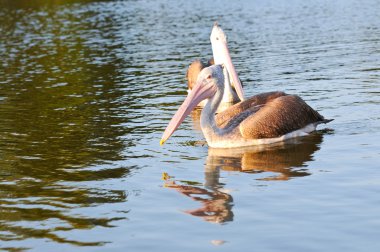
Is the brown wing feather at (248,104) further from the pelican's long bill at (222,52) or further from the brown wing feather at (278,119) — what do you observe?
the pelican's long bill at (222,52)

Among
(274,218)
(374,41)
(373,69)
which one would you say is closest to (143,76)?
(373,69)

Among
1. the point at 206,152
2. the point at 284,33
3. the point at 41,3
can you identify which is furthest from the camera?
the point at 41,3

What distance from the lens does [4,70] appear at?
19812mm

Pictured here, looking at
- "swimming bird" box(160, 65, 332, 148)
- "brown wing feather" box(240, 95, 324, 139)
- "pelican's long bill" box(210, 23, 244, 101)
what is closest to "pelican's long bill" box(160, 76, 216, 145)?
"swimming bird" box(160, 65, 332, 148)

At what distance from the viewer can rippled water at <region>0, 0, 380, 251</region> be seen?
7.02m

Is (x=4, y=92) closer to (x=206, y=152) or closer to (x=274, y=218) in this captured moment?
(x=206, y=152)

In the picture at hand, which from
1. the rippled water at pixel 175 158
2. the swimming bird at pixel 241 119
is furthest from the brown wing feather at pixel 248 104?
the rippled water at pixel 175 158

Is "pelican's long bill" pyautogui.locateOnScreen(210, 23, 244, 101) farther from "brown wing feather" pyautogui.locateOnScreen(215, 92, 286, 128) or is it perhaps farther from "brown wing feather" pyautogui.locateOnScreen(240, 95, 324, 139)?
"brown wing feather" pyautogui.locateOnScreen(240, 95, 324, 139)

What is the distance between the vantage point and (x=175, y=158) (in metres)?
9.98

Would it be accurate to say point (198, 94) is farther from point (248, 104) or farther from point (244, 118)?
point (248, 104)

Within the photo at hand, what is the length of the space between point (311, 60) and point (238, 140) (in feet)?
25.4

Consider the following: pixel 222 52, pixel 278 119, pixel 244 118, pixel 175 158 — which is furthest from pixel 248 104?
pixel 222 52

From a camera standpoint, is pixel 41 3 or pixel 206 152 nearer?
pixel 206 152

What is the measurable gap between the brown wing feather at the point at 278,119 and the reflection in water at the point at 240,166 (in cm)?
18
